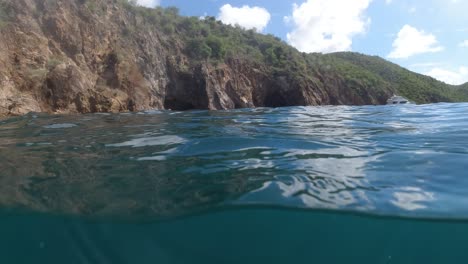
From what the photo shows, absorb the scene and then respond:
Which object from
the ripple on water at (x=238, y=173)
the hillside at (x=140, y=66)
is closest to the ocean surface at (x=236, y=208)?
the ripple on water at (x=238, y=173)

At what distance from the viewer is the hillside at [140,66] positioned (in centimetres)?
1488

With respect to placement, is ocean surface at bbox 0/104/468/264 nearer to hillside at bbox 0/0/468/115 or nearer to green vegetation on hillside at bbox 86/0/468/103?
hillside at bbox 0/0/468/115

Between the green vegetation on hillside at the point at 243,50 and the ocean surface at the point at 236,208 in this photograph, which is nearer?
the ocean surface at the point at 236,208

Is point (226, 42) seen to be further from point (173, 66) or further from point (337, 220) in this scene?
point (337, 220)

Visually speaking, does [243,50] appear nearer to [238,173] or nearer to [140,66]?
[140,66]

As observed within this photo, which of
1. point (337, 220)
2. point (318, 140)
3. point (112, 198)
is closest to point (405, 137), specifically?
point (318, 140)

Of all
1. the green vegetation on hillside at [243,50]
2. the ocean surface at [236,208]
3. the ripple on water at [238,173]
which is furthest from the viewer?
the green vegetation on hillside at [243,50]

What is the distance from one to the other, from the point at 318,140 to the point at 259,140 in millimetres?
909

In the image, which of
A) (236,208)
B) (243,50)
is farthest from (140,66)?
(236,208)

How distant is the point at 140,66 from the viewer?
24.2 metres

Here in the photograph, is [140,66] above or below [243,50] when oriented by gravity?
below

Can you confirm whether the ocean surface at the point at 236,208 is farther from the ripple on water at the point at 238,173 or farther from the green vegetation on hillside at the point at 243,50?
the green vegetation on hillside at the point at 243,50

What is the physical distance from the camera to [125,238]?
2904mm

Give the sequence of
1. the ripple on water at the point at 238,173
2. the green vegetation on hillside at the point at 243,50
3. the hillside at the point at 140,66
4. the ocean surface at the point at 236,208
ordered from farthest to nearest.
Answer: the green vegetation on hillside at the point at 243,50 < the hillside at the point at 140,66 < the ripple on water at the point at 238,173 < the ocean surface at the point at 236,208
